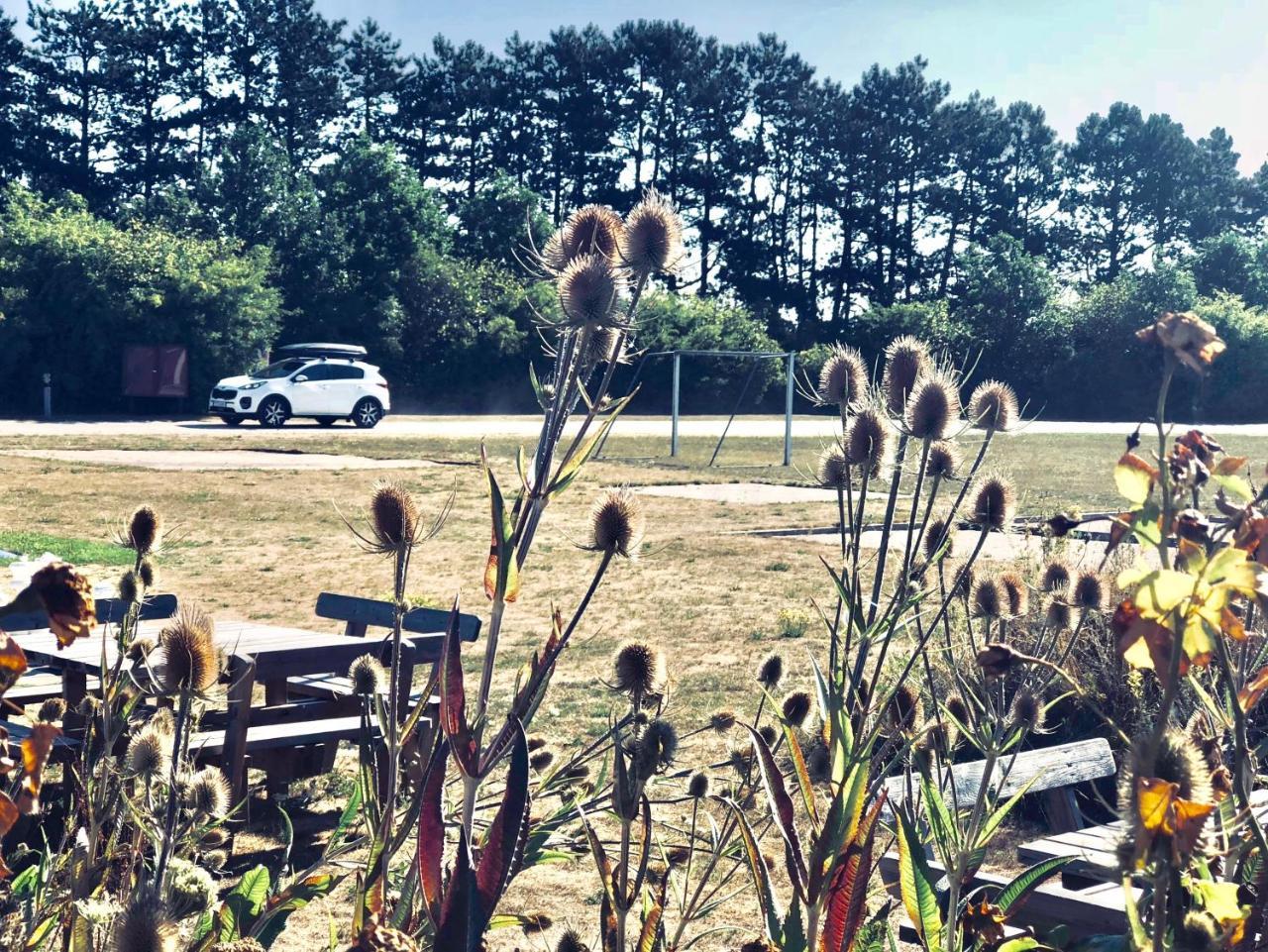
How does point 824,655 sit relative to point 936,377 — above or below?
below

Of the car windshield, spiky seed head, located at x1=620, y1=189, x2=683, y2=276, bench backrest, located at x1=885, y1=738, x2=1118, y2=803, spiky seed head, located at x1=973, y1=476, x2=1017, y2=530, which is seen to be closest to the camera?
spiky seed head, located at x1=620, y1=189, x2=683, y2=276

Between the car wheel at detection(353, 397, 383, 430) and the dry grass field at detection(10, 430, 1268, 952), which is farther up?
the car wheel at detection(353, 397, 383, 430)

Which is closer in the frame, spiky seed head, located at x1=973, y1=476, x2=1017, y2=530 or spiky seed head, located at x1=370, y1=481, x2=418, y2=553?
spiky seed head, located at x1=370, y1=481, x2=418, y2=553

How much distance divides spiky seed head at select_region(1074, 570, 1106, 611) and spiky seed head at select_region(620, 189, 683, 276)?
3.66ft

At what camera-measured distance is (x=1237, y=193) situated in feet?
239

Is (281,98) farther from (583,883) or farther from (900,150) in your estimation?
(583,883)

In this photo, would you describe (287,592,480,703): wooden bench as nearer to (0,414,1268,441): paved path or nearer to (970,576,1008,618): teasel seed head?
(970,576,1008,618): teasel seed head

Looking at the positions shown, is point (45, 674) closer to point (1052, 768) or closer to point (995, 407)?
point (1052, 768)

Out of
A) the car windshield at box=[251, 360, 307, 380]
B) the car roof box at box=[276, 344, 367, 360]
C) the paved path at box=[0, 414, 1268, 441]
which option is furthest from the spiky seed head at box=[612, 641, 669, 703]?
the car roof box at box=[276, 344, 367, 360]

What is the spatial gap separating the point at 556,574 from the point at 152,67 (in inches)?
1818

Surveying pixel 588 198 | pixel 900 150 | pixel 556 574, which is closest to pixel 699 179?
pixel 588 198

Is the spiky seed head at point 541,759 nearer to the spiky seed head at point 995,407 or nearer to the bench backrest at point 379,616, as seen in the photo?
the spiky seed head at point 995,407

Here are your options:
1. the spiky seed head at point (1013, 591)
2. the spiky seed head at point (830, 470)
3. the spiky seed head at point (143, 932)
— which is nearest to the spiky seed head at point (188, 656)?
the spiky seed head at point (143, 932)

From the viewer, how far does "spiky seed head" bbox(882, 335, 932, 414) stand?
2137 millimetres
